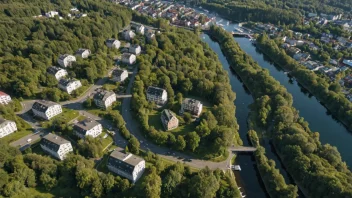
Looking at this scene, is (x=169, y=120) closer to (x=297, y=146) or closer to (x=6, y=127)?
(x=297, y=146)

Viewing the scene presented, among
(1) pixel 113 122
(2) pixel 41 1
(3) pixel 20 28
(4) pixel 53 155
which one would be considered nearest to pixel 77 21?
(3) pixel 20 28

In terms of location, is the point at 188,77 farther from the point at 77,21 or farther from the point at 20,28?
the point at 20,28

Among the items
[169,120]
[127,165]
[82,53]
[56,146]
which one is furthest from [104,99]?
[82,53]

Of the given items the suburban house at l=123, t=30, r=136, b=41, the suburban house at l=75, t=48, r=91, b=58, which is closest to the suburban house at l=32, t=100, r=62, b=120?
the suburban house at l=75, t=48, r=91, b=58

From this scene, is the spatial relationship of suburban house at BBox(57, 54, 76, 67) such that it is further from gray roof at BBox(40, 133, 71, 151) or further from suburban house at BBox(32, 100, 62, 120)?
gray roof at BBox(40, 133, 71, 151)

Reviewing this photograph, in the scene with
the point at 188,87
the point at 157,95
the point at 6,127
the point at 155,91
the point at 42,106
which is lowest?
the point at 6,127

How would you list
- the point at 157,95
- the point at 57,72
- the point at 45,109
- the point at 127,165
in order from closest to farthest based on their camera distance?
the point at 127,165 < the point at 45,109 < the point at 157,95 < the point at 57,72

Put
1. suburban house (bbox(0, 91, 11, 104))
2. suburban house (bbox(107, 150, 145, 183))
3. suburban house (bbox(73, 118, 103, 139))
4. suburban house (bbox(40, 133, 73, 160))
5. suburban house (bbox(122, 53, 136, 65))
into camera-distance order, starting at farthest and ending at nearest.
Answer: suburban house (bbox(122, 53, 136, 65)) < suburban house (bbox(0, 91, 11, 104)) < suburban house (bbox(73, 118, 103, 139)) < suburban house (bbox(40, 133, 73, 160)) < suburban house (bbox(107, 150, 145, 183))

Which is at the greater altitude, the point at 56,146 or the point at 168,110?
the point at 56,146
